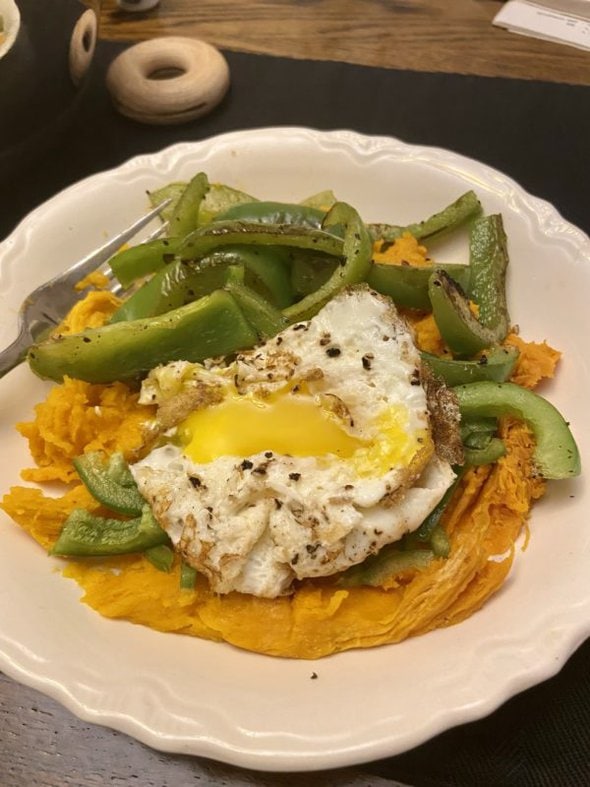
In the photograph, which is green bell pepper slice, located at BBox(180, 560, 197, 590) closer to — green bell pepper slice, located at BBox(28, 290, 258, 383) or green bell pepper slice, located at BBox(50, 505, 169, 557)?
green bell pepper slice, located at BBox(50, 505, 169, 557)

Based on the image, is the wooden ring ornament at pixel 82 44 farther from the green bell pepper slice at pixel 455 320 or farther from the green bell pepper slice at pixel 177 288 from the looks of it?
the green bell pepper slice at pixel 455 320

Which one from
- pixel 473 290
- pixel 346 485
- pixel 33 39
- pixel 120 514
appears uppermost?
pixel 33 39

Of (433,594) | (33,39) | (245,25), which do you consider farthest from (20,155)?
(433,594)

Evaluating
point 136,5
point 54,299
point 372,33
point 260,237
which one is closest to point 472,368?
point 260,237

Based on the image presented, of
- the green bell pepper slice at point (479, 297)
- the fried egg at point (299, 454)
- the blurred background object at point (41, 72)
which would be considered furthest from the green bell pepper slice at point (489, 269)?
the blurred background object at point (41, 72)

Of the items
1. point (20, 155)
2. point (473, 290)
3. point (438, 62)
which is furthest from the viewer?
point (438, 62)

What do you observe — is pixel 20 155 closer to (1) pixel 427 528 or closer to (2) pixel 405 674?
(1) pixel 427 528
